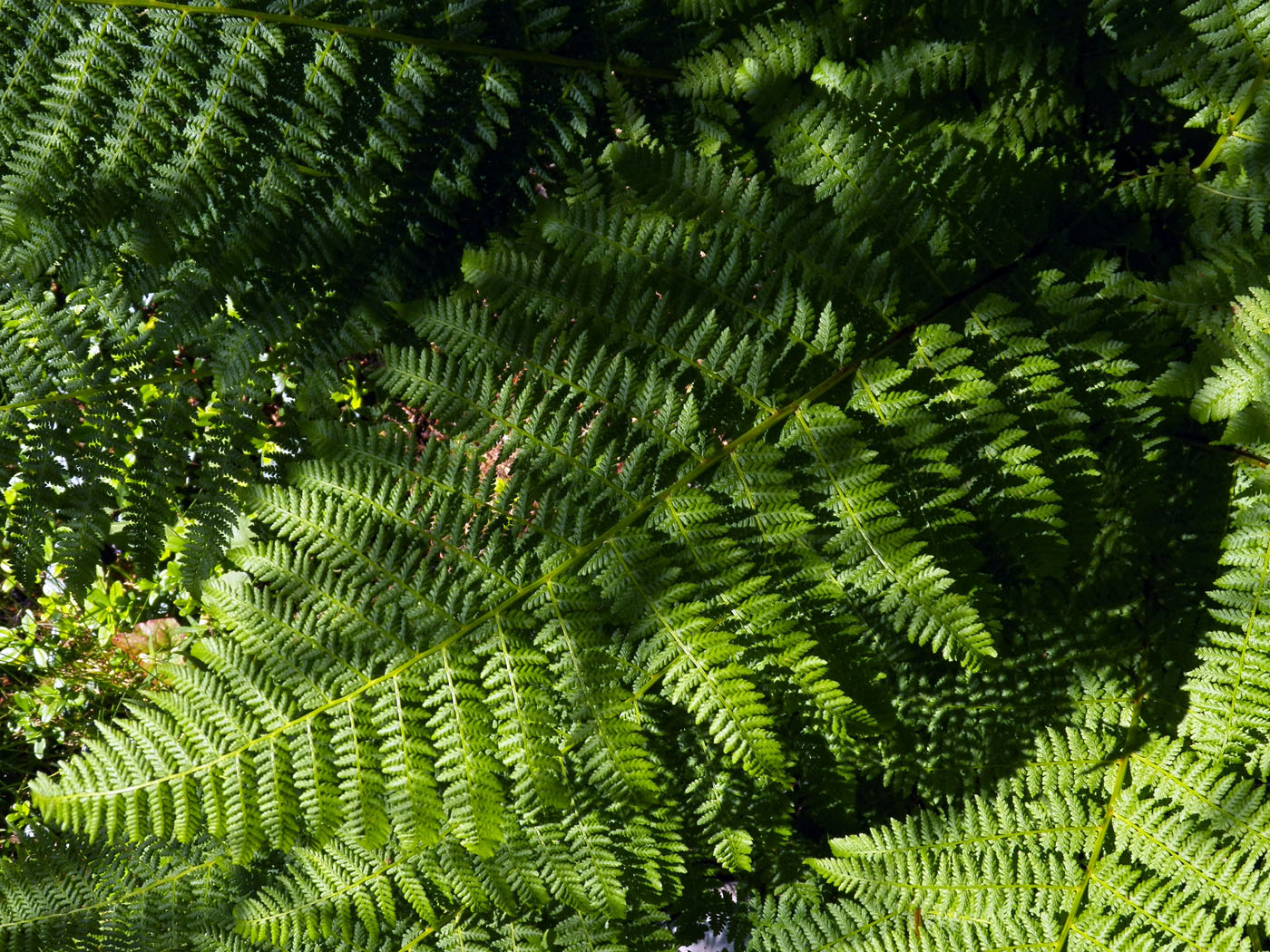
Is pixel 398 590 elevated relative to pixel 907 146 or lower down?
lower down

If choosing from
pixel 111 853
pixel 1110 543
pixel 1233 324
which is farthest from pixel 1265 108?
pixel 111 853

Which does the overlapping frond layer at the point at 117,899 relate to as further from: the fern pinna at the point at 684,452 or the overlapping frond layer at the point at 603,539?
the overlapping frond layer at the point at 603,539

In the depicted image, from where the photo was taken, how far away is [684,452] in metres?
1.72

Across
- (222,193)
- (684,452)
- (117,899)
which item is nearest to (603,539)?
(684,452)

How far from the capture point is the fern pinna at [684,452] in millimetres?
1665

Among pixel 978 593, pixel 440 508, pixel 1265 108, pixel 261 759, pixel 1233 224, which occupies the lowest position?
pixel 261 759

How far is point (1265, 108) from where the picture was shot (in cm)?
170

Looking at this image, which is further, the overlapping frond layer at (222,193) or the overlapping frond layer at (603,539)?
the overlapping frond layer at (222,193)

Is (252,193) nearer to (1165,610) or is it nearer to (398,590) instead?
(398,590)

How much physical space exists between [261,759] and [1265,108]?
2.18 m

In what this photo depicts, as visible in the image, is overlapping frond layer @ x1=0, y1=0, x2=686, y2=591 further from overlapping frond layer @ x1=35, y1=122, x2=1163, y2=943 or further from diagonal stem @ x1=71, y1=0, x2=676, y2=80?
overlapping frond layer @ x1=35, y1=122, x2=1163, y2=943

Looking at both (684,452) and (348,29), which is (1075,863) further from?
(348,29)

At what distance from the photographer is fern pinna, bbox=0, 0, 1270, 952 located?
1665 millimetres

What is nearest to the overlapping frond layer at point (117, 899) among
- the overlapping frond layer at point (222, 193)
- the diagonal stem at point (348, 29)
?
the overlapping frond layer at point (222, 193)
